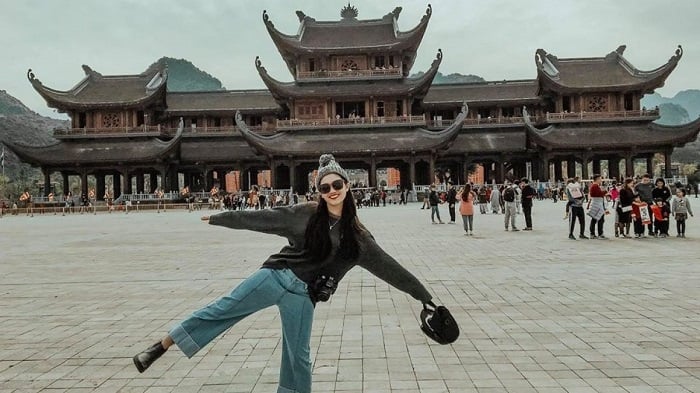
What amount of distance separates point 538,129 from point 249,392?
42523 millimetres

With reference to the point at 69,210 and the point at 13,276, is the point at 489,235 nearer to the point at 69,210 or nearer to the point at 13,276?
the point at 13,276

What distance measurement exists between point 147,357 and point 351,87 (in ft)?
128

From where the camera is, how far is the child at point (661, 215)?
1398 cm

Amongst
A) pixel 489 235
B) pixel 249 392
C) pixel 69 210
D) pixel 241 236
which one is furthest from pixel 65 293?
pixel 69 210

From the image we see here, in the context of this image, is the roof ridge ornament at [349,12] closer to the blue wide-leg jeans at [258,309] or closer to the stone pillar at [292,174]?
the stone pillar at [292,174]

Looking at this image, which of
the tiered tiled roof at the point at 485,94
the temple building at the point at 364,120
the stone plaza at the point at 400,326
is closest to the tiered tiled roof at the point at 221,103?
the temple building at the point at 364,120

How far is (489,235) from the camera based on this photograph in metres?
15.2

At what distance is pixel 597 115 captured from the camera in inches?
1642

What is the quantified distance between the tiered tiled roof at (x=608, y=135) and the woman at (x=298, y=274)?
38.3m

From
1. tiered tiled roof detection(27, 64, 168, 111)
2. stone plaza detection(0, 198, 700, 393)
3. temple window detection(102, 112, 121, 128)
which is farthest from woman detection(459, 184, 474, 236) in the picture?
temple window detection(102, 112, 121, 128)

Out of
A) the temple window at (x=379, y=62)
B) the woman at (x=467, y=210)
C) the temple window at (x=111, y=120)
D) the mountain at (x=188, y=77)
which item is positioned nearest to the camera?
the woman at (x=467, y=210)

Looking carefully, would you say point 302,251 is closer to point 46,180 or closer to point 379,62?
point 379,62

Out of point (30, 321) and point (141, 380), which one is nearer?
point (141, 380)

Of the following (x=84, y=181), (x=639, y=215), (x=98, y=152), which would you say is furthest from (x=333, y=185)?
(x=84, y=181)
